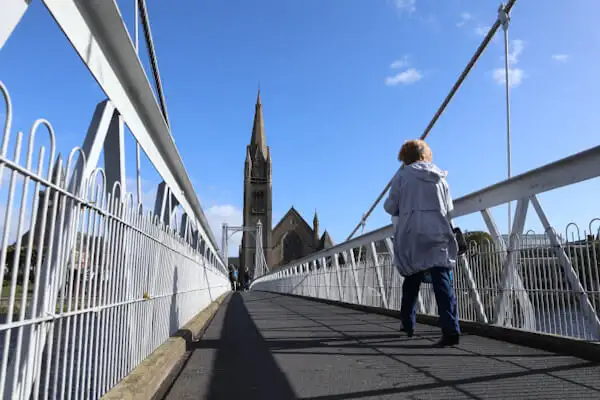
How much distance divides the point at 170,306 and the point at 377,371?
257 cm

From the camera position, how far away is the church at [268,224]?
349 feet

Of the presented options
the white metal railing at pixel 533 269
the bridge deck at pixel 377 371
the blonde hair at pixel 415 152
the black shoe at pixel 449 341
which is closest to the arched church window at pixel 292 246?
the white metal railing at pixel 533 269

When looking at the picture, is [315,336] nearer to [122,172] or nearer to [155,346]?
[155,346]

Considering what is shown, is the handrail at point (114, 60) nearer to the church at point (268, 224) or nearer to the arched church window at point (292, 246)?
the church at point (268, 224)

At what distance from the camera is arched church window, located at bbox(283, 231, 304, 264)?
353 ft

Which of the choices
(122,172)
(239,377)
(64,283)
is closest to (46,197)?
(64,283)

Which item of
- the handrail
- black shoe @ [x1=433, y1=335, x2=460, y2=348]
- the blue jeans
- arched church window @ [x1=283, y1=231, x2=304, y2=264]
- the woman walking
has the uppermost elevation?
arched church window @ [x1=283, y1=231, x2=304, y2=264]

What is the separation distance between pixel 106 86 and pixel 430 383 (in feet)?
11.3

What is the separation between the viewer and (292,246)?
356 feet

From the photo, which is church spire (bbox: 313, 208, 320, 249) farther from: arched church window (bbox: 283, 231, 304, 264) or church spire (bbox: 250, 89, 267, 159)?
church spire (bbox: 250, 89, 267, 159)

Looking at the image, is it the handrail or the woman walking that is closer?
the handrail

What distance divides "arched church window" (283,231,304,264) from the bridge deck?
102 m

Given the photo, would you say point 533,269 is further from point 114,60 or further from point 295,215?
point 295,215

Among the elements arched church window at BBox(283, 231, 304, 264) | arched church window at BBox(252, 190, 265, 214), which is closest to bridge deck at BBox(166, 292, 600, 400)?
arched church window at BBox(252, 190, 265, 214)
